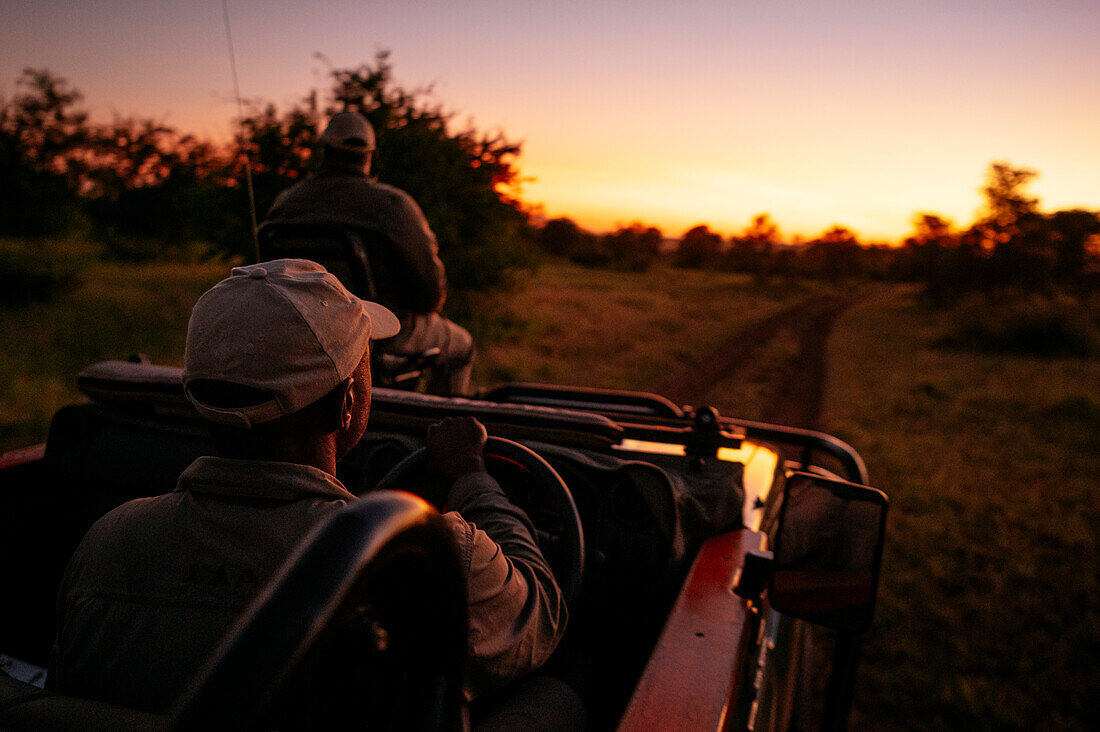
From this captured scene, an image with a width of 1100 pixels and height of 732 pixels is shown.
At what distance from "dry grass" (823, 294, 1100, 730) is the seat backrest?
→ 3.43m

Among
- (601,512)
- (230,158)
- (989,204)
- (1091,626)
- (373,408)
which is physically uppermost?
(989,204)

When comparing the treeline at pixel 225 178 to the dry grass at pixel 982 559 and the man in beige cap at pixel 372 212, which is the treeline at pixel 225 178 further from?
the dry grass at pixel 982 559

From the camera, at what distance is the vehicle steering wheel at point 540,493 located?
5.26 feet

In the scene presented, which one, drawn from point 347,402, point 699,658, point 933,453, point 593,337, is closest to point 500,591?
point 347,402

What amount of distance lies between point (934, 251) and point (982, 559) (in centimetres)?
5118

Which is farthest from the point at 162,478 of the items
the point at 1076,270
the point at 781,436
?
the point at 1076,270

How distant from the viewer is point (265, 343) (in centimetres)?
102

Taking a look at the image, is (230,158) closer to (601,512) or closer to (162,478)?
(162,478)

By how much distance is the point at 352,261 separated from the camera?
3770 millimetres

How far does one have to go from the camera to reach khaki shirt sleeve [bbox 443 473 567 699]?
110cm

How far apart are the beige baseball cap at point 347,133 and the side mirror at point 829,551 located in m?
3.40

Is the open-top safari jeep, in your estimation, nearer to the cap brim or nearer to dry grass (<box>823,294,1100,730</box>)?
the cap brim

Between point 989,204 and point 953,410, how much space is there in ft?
104

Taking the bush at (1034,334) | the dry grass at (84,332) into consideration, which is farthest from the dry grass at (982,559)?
the bush at (1034,334)
